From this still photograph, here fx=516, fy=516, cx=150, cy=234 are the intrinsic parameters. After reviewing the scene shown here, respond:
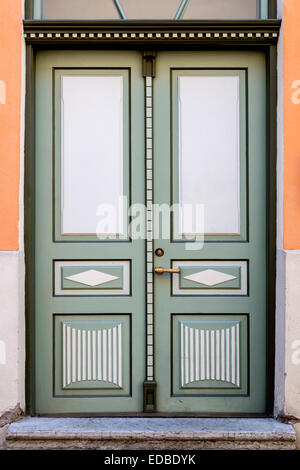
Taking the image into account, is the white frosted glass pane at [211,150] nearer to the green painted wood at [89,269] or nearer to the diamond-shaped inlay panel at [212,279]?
the diamond-shaped inlay panel at [212,279]

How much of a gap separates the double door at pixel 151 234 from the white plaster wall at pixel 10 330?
24 centimetres

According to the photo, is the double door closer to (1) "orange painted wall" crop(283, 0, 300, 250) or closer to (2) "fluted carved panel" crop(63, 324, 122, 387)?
(2) "fluted carved panel" crop(63, 324, 122, 387)

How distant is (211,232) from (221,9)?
164 cm

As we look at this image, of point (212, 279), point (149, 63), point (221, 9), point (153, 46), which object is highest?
point (221, 9)

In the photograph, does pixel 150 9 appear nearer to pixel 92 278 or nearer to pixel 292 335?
pixel 92 278

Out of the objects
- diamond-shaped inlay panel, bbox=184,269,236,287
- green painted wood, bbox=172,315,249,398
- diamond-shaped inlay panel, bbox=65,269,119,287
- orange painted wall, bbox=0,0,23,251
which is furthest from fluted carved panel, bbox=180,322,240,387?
orange painted wall, bbox=0,0,23,251

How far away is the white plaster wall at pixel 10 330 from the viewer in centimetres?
354

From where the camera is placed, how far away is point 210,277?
3.80 meters

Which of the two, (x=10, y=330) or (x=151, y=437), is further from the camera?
(x=10, y=330)

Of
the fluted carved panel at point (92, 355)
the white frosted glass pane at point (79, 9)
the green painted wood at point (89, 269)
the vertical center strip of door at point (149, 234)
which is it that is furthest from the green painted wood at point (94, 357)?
the white frosted glass pane at point (79, 9)

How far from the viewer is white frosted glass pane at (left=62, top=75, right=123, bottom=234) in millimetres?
3793

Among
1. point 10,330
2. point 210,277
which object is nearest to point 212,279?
point 210,277
